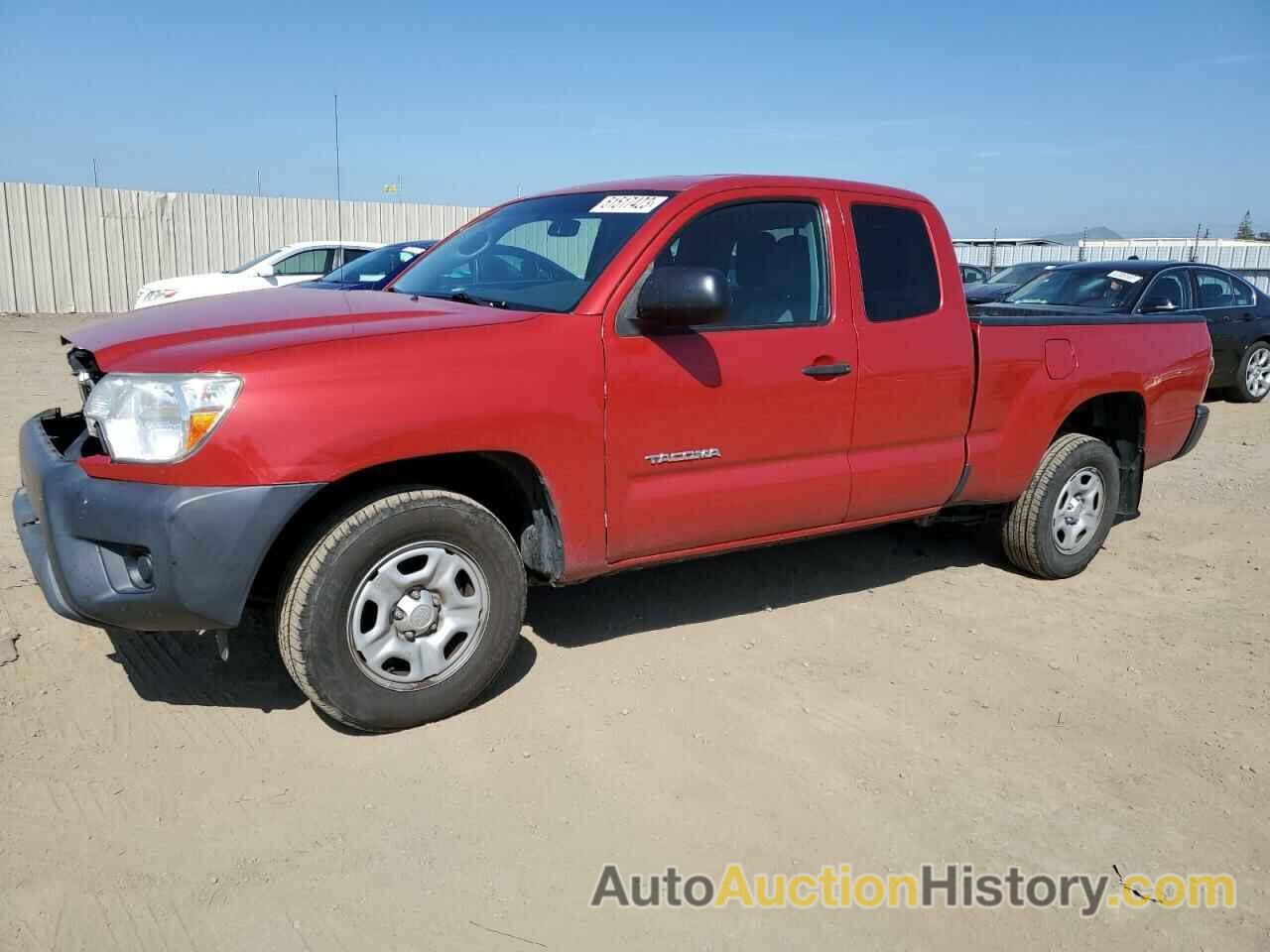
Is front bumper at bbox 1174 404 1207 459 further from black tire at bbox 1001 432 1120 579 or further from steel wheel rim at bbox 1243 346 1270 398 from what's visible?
steel wheel rim at bbox 1243 346 1270 398

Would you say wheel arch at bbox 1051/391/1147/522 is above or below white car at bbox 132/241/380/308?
below

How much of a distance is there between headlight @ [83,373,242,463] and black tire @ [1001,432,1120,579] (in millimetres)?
3768

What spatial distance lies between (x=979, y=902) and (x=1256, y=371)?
1101cm

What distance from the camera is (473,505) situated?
3.23 meters

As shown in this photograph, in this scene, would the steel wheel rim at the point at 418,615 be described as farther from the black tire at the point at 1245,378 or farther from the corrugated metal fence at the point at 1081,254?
the corrugated metal fence at the point at 1081,254

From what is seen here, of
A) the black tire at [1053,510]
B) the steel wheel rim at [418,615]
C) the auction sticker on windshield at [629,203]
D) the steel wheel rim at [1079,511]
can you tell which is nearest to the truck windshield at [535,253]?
the auction sticker on windshield at [629,203]

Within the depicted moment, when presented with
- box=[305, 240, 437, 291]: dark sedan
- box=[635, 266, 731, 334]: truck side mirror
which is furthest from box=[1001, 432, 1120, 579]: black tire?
box=[305, 240, 437, 291]: dark sedan

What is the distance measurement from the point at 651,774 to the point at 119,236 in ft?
69.0

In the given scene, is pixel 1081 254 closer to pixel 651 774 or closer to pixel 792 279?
pixel 792 279

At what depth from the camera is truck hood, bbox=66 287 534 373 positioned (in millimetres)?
2881

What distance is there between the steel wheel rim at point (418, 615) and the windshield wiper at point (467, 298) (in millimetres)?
985

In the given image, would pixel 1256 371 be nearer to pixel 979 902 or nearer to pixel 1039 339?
pixel 1039 339

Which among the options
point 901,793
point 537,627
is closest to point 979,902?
point 901,793

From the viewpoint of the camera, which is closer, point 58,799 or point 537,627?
point 58,799
